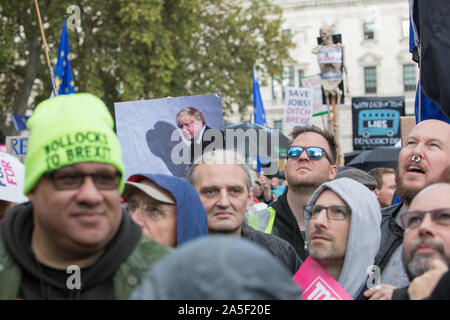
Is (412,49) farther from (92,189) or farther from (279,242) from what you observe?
(92,189)

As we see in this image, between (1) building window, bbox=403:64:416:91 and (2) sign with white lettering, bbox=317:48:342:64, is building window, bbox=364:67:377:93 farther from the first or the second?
(2) sign with white lettering, bbox=317:48:342:64

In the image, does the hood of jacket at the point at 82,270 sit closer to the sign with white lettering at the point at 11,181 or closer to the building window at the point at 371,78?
the sign with white lettering at the point at 11,181

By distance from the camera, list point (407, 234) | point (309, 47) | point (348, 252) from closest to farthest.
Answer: point (407, 234) → point (348, 252) → point (309, 47)

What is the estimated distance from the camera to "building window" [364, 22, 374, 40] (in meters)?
45.5

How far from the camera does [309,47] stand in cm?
4612

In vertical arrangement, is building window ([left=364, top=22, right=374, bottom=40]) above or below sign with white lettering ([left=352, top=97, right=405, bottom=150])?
above

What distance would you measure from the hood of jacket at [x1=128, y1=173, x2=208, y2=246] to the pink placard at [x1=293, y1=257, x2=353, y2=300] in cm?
50

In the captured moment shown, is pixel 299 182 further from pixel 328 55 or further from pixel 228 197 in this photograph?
pixel 328 55

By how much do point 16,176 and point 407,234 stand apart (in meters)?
2.59

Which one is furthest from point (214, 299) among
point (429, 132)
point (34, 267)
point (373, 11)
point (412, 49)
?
point (373, 11)

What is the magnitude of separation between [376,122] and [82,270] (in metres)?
10.8

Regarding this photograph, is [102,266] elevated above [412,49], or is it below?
below

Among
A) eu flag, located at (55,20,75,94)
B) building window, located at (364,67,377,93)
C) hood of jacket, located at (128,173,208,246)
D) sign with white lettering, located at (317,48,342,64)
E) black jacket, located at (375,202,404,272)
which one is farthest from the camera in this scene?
building window, located at (364,67,377,93)

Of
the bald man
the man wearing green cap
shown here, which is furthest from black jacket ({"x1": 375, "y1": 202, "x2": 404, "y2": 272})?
the man wearing green cap
